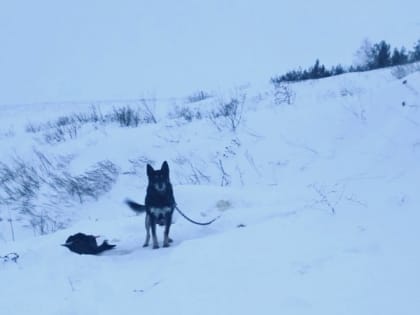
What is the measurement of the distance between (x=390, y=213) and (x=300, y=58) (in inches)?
1181

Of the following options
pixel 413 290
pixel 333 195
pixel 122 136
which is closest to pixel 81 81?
pixel 122 136

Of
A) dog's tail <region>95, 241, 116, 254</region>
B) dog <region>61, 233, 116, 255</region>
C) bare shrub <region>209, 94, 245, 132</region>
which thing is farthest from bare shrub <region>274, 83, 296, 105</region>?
dog <region>61, 233, 116, 255</region>

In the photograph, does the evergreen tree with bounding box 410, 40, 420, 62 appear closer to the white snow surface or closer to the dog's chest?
the white snow surface

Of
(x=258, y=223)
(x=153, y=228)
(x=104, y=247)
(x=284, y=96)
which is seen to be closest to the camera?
(x=258, y=223)

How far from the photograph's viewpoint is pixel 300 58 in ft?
112

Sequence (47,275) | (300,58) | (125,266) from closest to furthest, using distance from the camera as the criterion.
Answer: (47,275) → (125,266) → (300,58)

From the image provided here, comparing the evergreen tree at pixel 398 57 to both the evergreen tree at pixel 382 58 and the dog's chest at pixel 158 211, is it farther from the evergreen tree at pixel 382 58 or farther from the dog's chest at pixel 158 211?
the dog's chest at pixel 158 211

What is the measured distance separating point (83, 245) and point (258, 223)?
83.2 inches

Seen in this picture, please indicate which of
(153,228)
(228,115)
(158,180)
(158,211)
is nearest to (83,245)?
(153,228)

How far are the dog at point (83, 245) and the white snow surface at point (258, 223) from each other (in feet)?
0.64

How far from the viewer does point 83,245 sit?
625 cm

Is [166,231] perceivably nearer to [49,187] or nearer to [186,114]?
[49,187]

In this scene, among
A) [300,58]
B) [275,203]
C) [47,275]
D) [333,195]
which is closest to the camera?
[47,275]

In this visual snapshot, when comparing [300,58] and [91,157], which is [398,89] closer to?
[91,157]
